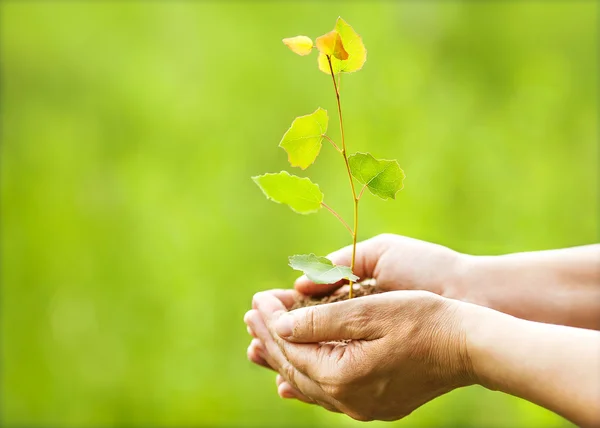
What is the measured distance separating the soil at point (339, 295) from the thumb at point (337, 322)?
0.37 ft

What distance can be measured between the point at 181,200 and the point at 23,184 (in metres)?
0.38

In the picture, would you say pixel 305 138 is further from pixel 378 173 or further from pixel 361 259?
pixel 361 259

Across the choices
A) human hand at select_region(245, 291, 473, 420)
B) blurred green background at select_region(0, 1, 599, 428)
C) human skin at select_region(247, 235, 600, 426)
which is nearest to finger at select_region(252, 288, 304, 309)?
human skin at select_region(247, 235, 600, 426)

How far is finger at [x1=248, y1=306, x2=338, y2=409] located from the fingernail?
25mm

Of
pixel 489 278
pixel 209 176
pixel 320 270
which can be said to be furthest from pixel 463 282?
pixel 209 176

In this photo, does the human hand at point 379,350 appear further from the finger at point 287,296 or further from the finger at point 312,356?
the finger at point 287,296

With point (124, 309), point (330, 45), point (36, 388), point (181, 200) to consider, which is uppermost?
point (330, 45)

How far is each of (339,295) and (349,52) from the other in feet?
0.96

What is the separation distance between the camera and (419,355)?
62cm

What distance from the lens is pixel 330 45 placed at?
60cm

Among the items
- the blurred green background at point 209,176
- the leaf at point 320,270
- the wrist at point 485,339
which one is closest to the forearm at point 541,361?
the wrist at point 485,339

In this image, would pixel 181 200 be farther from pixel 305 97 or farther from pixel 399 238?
pixel 399 238

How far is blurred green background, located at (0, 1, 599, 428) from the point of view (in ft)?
4.97

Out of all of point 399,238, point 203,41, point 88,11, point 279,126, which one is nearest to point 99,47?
point 88,11
